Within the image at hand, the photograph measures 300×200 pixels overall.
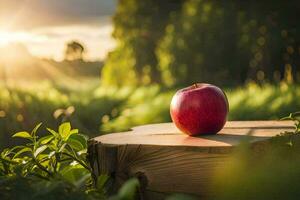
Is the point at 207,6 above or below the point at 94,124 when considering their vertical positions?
above

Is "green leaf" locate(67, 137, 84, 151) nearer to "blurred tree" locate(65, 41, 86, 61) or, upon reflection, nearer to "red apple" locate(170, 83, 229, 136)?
"red apple" locate(170, 83, 229, 136)

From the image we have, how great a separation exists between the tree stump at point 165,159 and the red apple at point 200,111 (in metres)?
0.08

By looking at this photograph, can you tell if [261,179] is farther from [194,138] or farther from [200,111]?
[200,111]

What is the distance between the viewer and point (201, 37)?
14.2 metres

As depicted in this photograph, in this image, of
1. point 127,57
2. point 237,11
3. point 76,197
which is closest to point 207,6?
point 237,11

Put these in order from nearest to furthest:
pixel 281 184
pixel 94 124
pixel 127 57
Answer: pixel 281 184
pixel 94 124
pixel 127 57

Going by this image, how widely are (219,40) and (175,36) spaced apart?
42.9 inches

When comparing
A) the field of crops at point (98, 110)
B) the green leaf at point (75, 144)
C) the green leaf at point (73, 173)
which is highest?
the green leaf at point (75, 144)

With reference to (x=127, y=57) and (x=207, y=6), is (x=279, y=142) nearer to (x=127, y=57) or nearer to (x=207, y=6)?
(x=207, y=6)

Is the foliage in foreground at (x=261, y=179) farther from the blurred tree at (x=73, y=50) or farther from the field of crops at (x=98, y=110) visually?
the blurred tree at (x=73, y=50)

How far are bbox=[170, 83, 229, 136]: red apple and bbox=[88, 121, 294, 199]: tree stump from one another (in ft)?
0.27

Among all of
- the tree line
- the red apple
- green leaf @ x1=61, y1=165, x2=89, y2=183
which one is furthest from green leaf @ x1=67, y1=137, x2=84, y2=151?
the tree line

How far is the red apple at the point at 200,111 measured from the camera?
261cm

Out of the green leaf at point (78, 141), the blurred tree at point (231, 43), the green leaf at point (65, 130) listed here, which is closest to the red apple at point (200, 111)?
the green leaf at point (78, 141)
